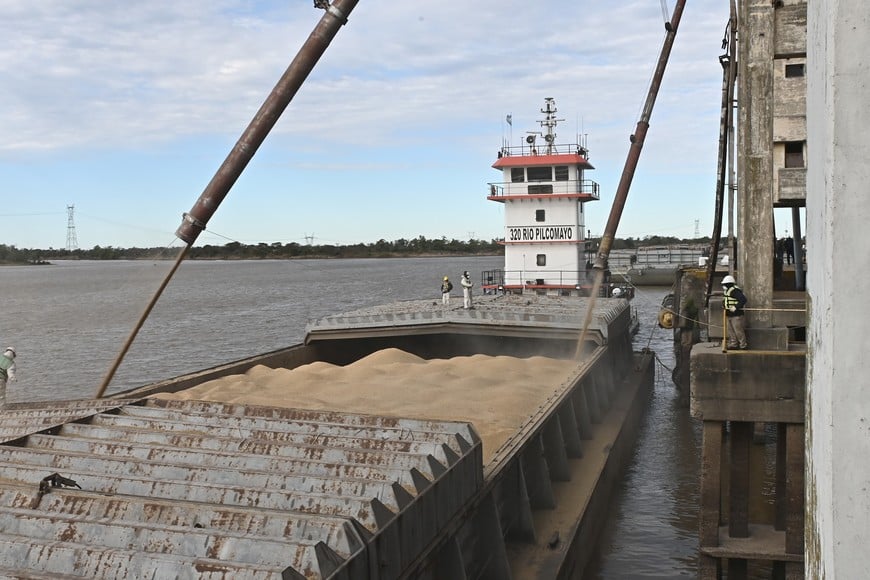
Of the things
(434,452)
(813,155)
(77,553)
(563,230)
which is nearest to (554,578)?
(434,452)

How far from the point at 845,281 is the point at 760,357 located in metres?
6.41

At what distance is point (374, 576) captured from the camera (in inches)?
200

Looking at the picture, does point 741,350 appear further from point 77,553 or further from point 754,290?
point 77,553

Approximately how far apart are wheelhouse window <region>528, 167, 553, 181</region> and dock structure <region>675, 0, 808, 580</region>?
23.7 metres

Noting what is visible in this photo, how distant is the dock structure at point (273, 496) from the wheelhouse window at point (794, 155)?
4531mm

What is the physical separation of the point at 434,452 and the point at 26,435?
12.2 feet

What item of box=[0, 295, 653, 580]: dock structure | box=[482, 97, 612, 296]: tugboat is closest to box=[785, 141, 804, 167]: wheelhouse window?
box=[0, 295, 653, 580]: dock structure

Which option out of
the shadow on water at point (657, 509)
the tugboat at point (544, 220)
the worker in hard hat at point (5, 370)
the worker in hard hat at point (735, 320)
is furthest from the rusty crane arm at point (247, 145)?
the tugboat at point (544, 220)

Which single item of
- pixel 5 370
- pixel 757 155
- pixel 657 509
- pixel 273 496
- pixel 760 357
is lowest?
pixel 657 509

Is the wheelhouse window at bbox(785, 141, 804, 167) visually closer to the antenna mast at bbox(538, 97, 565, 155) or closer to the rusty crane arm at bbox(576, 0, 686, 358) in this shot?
the rusty crane arm at bbox(576, 0, 686, 358)

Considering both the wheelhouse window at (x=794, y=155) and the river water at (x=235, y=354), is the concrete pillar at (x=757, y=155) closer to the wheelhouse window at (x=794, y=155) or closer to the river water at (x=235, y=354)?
the wheelhouse window at (x=794, y=155)

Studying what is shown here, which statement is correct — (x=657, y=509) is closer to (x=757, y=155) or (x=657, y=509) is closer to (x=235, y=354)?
(x=757, y=155)

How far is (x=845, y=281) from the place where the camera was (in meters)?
2.20

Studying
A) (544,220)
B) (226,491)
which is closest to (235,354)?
(544,220)
